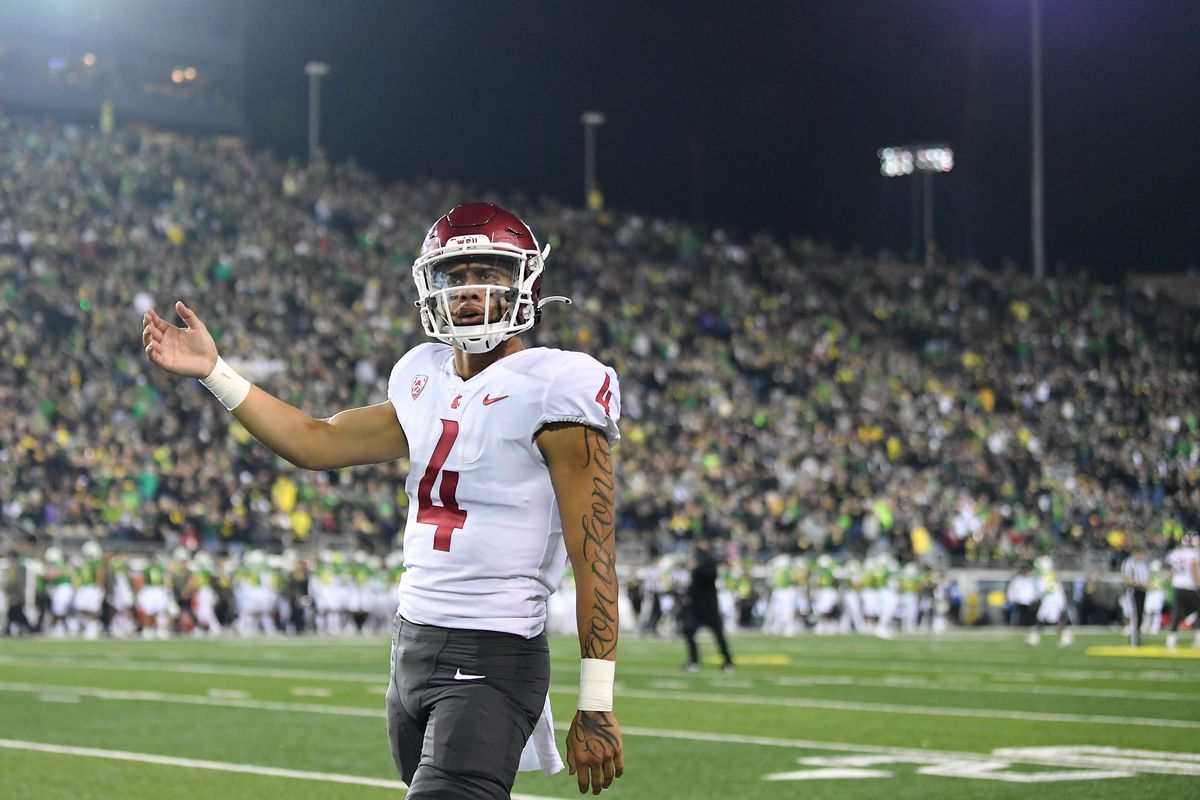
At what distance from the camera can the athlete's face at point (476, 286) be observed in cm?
371

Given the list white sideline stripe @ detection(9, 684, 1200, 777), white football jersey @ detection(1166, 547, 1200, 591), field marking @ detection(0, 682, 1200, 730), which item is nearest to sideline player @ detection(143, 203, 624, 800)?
white sideline stripe @ detection(9, 684, 1200, 777)

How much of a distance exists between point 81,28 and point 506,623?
4135 centimetres

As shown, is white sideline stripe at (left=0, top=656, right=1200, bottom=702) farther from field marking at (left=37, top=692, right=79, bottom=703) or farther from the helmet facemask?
the helmet facemask

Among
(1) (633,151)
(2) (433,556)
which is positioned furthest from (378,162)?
(2) (433,556)

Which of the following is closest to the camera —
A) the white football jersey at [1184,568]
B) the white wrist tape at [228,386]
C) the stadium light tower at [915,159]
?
the white wrist tape at [228,386]

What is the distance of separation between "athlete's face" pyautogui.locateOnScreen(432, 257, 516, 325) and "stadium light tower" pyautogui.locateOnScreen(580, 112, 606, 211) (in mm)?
40520

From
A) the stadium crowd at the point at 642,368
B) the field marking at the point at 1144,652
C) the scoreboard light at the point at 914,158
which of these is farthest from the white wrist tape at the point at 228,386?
the scoreboard light at the point at 914,158

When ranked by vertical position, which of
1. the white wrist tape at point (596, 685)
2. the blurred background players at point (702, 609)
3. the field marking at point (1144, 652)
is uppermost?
the white wrist tape at point (596, 685)

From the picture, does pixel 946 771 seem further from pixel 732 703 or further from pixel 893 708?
pixel 732 703

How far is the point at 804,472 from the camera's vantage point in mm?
34125

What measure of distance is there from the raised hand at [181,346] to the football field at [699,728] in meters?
3.80

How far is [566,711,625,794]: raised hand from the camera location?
3.44m

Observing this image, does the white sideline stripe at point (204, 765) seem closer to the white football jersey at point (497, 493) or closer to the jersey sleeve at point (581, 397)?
the white football jersey at point (497, 493)

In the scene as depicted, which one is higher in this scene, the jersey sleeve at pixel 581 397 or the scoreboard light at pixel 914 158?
the scoreboard light at pixel 914 158
